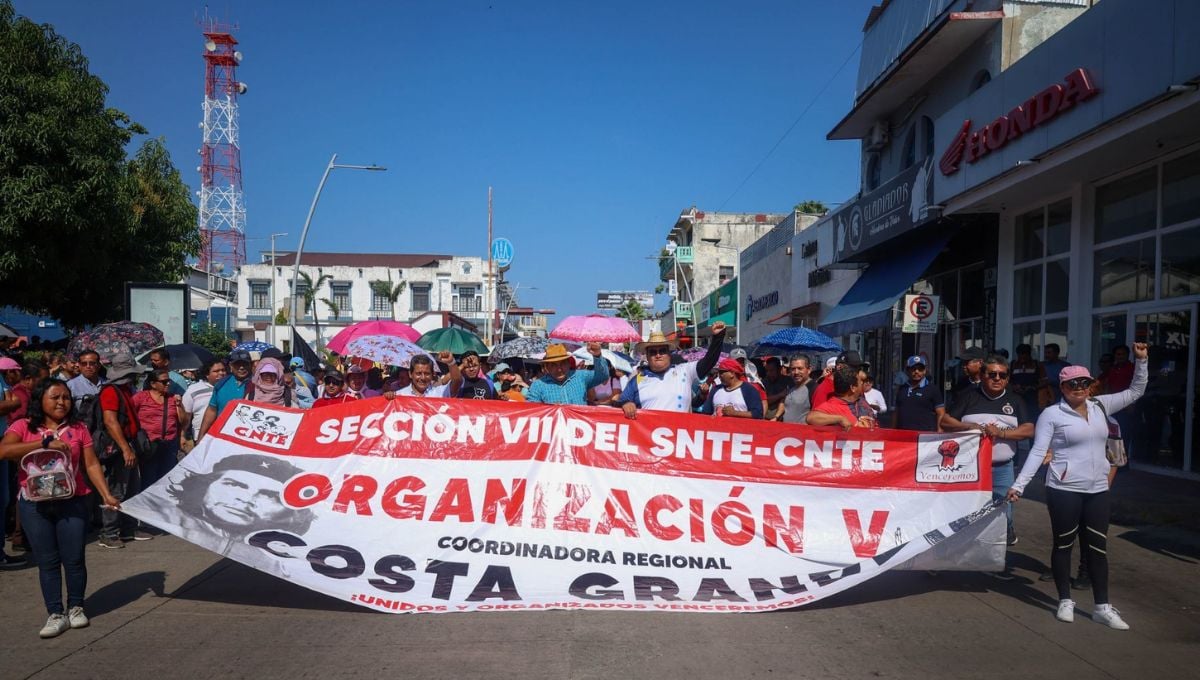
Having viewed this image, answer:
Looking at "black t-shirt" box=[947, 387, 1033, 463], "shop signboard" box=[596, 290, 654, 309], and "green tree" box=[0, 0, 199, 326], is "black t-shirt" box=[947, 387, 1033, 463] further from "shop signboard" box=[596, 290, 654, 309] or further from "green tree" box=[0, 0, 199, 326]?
"shop signboard" box=[596, 290, 654, 309]

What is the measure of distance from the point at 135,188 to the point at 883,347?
19.3 metres

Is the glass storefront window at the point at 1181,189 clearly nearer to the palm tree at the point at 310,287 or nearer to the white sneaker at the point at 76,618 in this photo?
the white sneaker at the point at 76,618

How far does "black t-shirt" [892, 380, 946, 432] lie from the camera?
802 centimetres

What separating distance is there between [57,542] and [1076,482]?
21.8 feet

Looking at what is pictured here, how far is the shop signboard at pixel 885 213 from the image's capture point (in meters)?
15.8

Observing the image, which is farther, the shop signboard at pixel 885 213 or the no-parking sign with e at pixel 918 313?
the shop signboard at pixel 885 213

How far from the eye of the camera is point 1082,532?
566 centimetres

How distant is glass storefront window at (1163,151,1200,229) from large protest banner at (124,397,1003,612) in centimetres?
689

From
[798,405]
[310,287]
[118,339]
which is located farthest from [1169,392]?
[310,287]

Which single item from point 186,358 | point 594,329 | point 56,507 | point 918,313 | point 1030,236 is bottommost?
point 56,507

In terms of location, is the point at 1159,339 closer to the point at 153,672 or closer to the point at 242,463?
the point at 242,463

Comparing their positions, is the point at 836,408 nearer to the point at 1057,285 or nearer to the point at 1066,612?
the point at 1066,612

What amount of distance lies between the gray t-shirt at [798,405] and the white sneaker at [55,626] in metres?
6.23

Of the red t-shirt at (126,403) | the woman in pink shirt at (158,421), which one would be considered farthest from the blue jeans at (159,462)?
the red t-shirt at (126,403)
